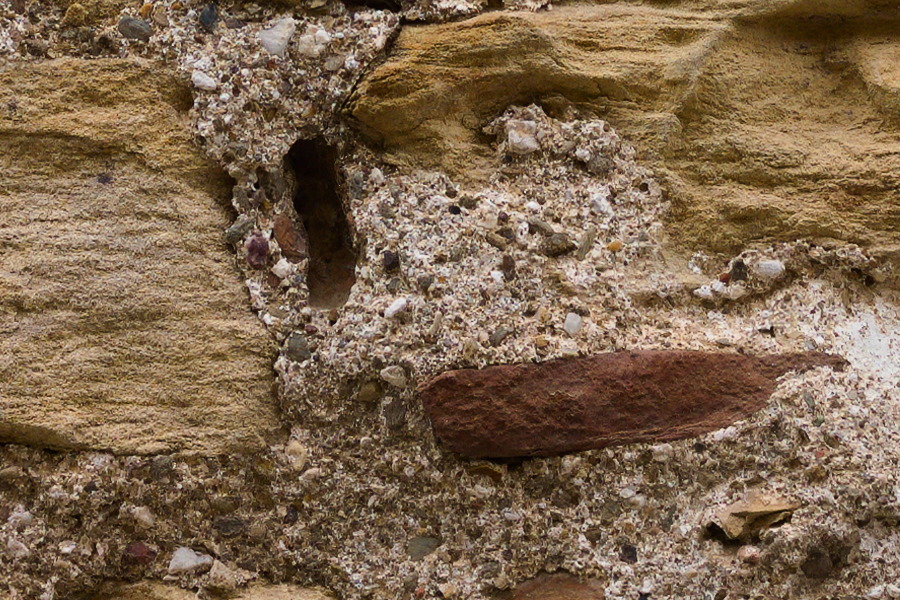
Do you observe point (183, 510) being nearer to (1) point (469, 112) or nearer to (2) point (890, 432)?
(1) point (469, 112)

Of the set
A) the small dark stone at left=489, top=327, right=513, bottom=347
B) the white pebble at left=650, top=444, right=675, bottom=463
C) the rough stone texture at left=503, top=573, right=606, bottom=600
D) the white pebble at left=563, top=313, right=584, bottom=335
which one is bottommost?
the rough stone texture at left=503, top=573, right=606, bottom=600

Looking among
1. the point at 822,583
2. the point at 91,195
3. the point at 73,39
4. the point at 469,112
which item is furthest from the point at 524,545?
the point at 73,39

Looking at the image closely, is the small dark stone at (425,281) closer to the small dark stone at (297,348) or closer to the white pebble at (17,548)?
the small dark stone at (297,348)

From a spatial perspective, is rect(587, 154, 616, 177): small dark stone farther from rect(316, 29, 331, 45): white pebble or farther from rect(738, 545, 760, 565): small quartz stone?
rect(738, 545, 760, 565): small quartz stone

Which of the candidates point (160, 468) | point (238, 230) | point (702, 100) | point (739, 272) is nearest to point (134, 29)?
point (238, 230)

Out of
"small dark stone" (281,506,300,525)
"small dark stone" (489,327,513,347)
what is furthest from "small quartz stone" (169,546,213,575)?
"small dark stone" (489,327,513,347)
